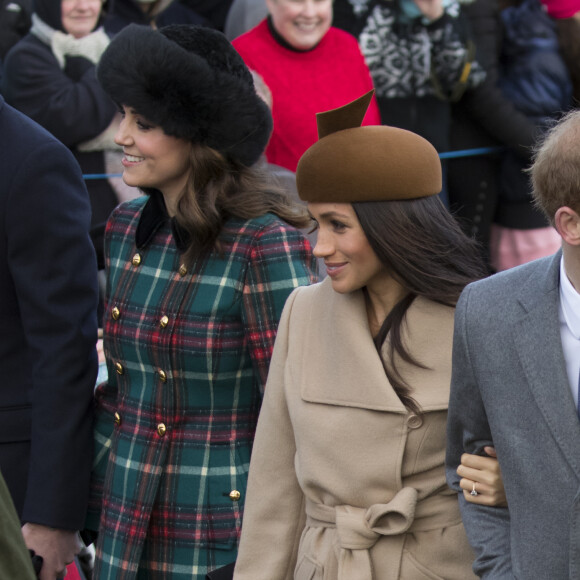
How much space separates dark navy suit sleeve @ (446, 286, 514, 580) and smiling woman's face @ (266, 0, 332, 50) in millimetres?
3202

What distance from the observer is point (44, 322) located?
10.6ft

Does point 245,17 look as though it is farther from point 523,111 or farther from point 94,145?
point 523,111

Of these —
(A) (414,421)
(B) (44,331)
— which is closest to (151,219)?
(B) (44,331)

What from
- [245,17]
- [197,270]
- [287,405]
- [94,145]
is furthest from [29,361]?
[245,17]

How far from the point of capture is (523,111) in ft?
20.1

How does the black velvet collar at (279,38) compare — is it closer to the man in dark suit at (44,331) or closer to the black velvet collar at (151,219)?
the black velvet collar at (151,219)

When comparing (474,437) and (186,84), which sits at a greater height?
(186,84)

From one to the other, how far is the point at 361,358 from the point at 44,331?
2.96 feet

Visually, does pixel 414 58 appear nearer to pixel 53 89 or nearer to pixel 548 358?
pixel 53 89

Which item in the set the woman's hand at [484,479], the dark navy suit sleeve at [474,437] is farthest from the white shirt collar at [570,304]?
the woman's hand at [484,479]

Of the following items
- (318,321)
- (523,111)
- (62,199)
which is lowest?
(523,111)

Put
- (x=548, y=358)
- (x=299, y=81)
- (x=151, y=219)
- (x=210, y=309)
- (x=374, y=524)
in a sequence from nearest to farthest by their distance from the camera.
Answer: (x=548, y=358) → (x=374, y=524) → (x=210, y=309) → (x=151, y=219) → (x=299, y=81)

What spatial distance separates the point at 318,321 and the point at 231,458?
1.71 ft

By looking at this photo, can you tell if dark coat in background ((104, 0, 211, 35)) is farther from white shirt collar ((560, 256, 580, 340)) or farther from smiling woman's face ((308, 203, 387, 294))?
white shirt collar ((560, 256, 580, 340))
